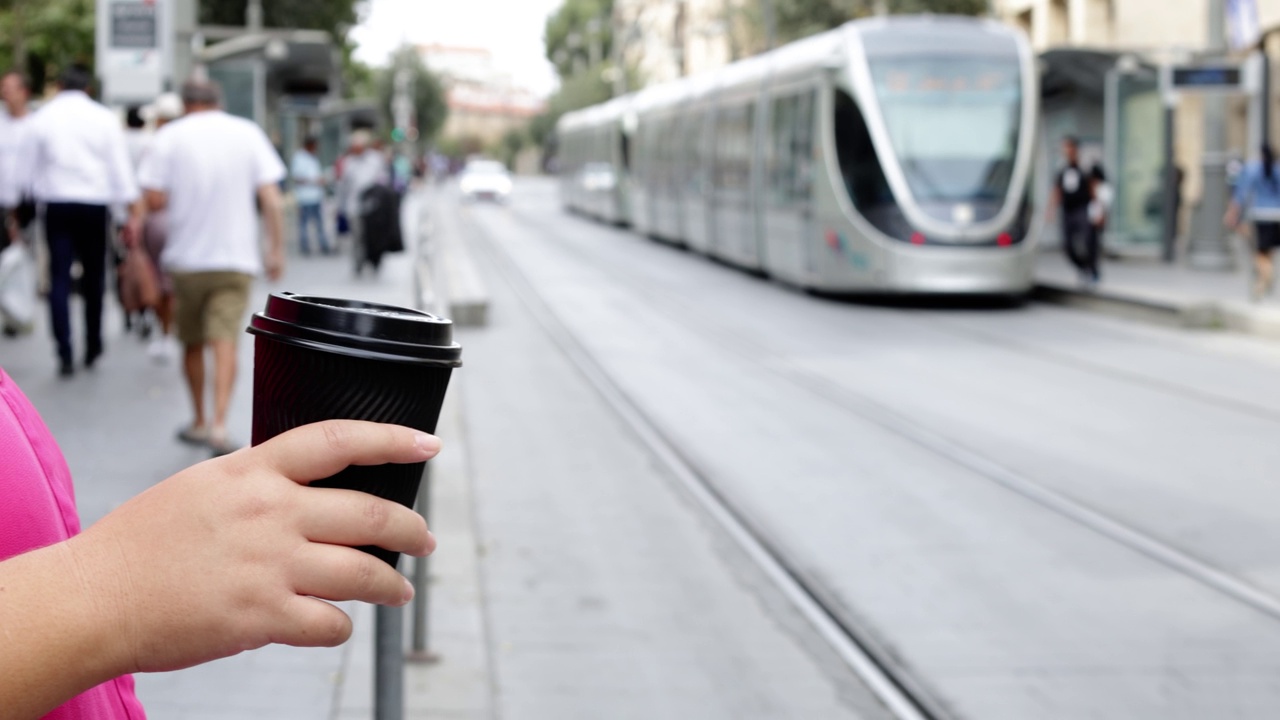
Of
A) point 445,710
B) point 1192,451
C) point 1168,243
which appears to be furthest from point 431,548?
point 1168,243

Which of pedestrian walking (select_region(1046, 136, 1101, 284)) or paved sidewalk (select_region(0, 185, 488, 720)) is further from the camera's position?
pedestrian walking (select_region(1046, 136, 1101, 284))

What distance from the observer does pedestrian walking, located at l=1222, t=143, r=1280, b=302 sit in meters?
16.2

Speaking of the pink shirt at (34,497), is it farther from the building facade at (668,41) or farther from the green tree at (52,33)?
the building facade at (668,41)

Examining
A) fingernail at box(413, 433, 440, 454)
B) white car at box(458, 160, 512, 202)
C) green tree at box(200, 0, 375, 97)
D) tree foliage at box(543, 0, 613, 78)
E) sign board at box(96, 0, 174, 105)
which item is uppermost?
tree foliage at box(543, 0, 613, 78)

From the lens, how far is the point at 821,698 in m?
A: 4.71

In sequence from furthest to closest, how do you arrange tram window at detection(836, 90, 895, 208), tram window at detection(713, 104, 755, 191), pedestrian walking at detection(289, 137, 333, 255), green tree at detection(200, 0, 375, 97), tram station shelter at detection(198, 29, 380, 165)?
green tree at detection(200, 0, 375, 97) < pedestrian walking at detection(289, 137, 333, 255) < tram window at detection(713, 104, 755, 191) < tram station shelter at detection(198, 29, 380, 165) < tram window at detection(836, 90, 895, 208)

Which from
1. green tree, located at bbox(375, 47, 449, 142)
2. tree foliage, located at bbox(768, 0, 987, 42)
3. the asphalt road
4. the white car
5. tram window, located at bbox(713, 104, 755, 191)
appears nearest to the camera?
the asphalt road

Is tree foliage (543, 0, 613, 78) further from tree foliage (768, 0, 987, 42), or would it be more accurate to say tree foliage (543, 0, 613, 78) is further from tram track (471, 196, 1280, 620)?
tram track (471, 196, 1280, 620)

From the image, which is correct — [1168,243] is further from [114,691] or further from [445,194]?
[445,194]

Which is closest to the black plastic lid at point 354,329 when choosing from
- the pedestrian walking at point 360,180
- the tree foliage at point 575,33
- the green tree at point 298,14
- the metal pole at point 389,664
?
the metal pole at point 389,664

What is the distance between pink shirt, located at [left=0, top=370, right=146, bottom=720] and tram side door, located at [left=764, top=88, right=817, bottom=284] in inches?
672

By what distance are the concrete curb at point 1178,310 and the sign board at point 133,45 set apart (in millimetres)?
9378

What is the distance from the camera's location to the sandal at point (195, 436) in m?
7.56

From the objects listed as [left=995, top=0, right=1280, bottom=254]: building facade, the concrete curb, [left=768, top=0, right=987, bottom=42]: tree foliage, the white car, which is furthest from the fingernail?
the white car
